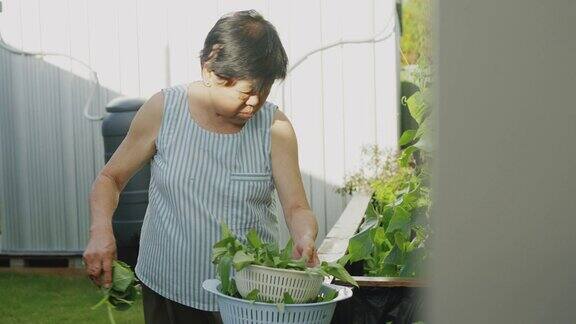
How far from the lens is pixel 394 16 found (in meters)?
6.96

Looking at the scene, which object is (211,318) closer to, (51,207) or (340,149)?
(340,149)

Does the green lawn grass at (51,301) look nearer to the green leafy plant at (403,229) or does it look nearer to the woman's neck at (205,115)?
the green leafy plant at (403,229)

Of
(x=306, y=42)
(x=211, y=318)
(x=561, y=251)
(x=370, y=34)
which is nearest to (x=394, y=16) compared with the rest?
(x=370, y=34)

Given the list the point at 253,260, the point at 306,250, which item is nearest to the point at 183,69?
the point at 306,250

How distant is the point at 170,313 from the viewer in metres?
2.70

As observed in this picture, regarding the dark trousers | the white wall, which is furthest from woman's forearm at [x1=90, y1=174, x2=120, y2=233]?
the white wall

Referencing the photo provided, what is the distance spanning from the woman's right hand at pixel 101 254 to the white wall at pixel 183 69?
15.2 feet

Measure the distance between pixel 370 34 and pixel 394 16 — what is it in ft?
0.69

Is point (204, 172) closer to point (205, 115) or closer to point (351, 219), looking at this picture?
point (205, 115)

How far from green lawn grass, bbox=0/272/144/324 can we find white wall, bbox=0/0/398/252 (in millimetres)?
492

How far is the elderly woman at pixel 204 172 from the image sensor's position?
256 cm

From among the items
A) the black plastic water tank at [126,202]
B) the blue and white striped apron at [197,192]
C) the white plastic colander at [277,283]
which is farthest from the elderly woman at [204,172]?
the black plastic water tank at [126,202]

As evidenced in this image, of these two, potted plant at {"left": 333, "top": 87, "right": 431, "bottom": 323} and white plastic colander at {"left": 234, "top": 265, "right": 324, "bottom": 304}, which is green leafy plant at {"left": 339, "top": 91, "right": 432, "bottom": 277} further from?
white plastic colander at {"left": 234, "top": 265, "right": 324, "bottom": 304}

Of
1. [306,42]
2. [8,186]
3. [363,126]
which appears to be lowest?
[8,186]
